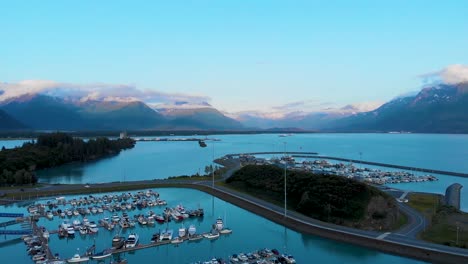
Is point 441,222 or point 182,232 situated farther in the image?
point 441,222

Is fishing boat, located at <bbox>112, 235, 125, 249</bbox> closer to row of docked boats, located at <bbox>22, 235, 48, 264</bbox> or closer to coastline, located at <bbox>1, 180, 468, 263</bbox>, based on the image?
row of docked boats, located at <bbox>22, 235, 48, 264</bbox>

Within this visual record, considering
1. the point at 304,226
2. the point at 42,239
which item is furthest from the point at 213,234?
the point at 42,239

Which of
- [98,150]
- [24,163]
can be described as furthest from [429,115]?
[24,163]

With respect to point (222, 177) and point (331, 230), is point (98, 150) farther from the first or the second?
point (331, 230)

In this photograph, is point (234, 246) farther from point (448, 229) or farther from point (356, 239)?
point (448, 229)

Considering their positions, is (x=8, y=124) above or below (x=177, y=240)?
above

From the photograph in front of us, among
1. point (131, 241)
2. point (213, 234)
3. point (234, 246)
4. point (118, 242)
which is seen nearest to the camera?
point (118, 242)
